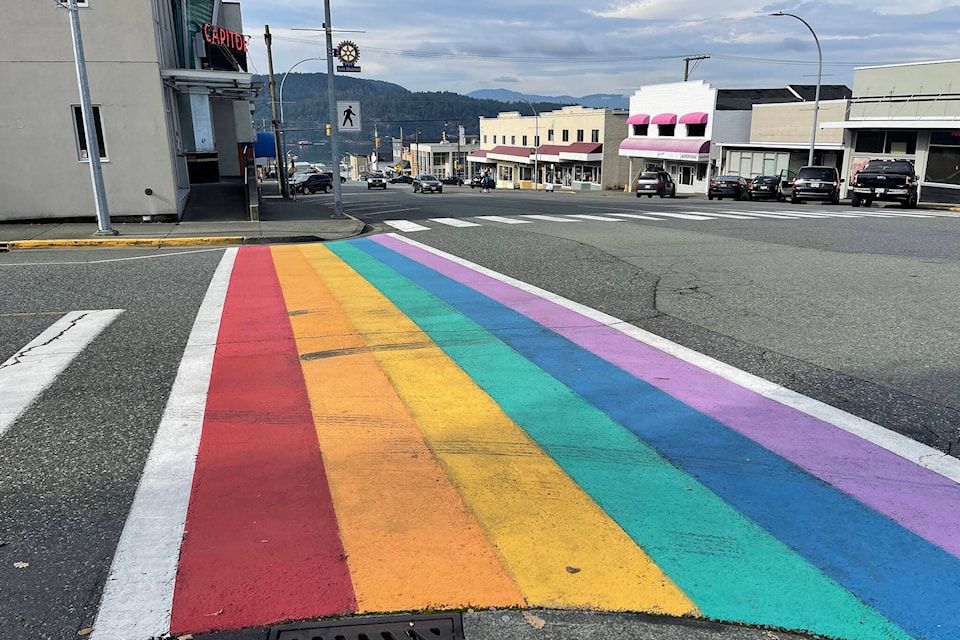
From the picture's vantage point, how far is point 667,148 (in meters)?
57.1

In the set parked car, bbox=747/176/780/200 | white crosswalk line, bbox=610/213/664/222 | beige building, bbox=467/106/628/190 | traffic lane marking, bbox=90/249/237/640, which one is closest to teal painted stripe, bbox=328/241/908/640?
traffic lane marking, bbox=90/249/237/640

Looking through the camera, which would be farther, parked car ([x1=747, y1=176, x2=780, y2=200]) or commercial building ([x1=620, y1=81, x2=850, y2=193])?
commercial building ([x1=620, y1=81, x2=850, y2=193])

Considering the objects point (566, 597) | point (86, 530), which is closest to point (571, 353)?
point (566, 597)

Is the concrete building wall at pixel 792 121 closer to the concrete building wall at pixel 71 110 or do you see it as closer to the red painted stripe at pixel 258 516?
the concrete building wall at pixel 71 110

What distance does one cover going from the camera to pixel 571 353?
677cm

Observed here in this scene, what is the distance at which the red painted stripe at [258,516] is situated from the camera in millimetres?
3076

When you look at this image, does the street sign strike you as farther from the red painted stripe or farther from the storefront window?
the storefront window

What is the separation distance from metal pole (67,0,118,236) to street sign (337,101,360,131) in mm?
8589

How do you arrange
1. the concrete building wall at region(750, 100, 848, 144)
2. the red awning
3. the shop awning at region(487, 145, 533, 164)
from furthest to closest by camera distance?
the shop awning at region(487, 145, 533, 164), the red awning, the concrete building wall at region(750, 100, 848, 144)

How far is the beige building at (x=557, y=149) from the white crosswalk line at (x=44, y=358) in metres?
66.3

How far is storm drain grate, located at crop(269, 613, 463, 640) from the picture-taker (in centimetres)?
289

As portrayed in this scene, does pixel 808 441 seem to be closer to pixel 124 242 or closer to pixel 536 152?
pixel 124 242

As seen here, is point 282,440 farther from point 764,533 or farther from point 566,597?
point 764,533

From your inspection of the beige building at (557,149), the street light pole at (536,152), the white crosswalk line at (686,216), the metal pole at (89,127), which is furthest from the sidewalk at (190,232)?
the street light pole at (536,152)
